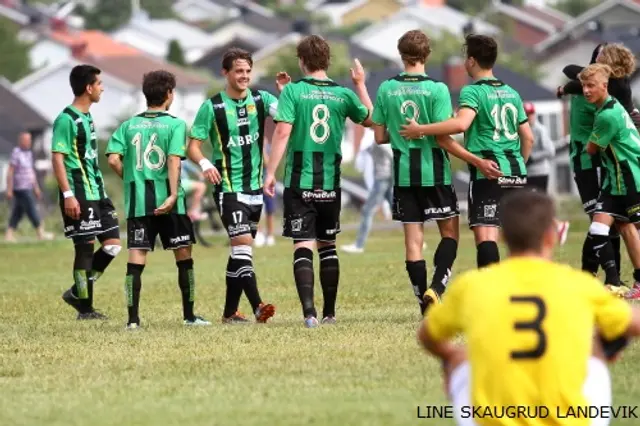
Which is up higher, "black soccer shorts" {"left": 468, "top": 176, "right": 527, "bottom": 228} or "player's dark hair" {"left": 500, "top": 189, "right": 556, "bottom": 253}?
"black soccer shorts" {"left": 468, "top": 176, "right": 527, "bottom": 228}

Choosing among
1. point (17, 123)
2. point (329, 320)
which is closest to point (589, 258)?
point (329, 320)

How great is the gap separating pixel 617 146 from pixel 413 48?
6.92 feet

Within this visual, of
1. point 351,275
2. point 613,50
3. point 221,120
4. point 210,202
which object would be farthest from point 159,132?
point 210,202

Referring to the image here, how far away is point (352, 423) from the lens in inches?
346

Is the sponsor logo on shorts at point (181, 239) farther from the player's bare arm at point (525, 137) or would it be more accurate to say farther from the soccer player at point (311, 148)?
the player's bare arm at point (525, 137)

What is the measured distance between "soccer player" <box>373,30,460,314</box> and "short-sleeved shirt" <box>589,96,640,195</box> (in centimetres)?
144

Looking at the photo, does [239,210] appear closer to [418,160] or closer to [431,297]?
[418,160]

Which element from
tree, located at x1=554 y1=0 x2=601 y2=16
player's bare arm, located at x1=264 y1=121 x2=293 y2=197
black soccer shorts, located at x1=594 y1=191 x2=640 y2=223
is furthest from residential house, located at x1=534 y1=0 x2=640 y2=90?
player's bare arm, located at x1=264 y1=121 x2=293 y2=197

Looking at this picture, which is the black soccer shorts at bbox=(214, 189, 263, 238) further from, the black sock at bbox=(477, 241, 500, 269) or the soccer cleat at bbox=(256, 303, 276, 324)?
the black sock at bbox=(477, 241, 500, 269)

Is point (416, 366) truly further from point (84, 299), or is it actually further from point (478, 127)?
point (84, 299)

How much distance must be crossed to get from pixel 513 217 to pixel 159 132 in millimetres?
7495

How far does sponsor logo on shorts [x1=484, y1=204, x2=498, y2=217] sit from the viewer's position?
13344 millimetres

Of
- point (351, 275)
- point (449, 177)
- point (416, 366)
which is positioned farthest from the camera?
point (351, 275)

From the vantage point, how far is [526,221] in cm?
654
